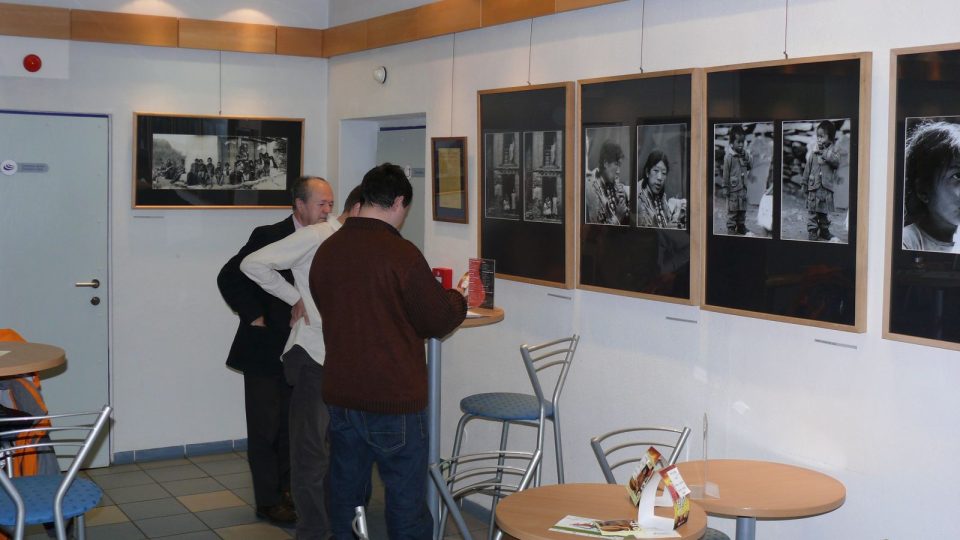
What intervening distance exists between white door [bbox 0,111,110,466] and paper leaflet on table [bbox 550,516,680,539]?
166 inches

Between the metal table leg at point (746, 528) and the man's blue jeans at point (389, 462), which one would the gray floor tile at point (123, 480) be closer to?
the man's blue jeans at point (389, 462)

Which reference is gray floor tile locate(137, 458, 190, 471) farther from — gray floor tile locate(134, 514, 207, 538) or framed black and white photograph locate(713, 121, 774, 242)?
framed black and white photograph locate(713, 121, 774, 242)

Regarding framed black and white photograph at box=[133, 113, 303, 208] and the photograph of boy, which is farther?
framed black and white photograph at box=[133, 113, 303, 208]

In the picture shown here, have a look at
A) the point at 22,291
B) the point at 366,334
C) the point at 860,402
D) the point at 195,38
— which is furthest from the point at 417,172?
the point at 860,402

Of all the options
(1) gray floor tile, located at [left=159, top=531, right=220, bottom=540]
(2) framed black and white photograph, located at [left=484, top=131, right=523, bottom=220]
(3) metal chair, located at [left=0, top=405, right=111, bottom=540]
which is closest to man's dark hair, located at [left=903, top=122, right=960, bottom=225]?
(2) framed black and white photograph, located at [left=484, top=131, right=523, bottom=220]

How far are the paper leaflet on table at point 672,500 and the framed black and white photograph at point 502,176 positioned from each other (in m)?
2.36

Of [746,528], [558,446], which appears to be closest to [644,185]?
[558,446]

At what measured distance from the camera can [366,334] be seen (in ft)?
10.9

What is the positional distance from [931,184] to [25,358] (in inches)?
131

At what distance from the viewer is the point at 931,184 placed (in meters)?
3.04

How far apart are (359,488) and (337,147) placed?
3.59 meters

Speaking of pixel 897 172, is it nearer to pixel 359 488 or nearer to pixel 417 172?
pixel 359 488

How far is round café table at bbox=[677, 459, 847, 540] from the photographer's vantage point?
2.97 metres

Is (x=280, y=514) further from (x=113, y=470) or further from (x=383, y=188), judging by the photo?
(x=383, y=188)
